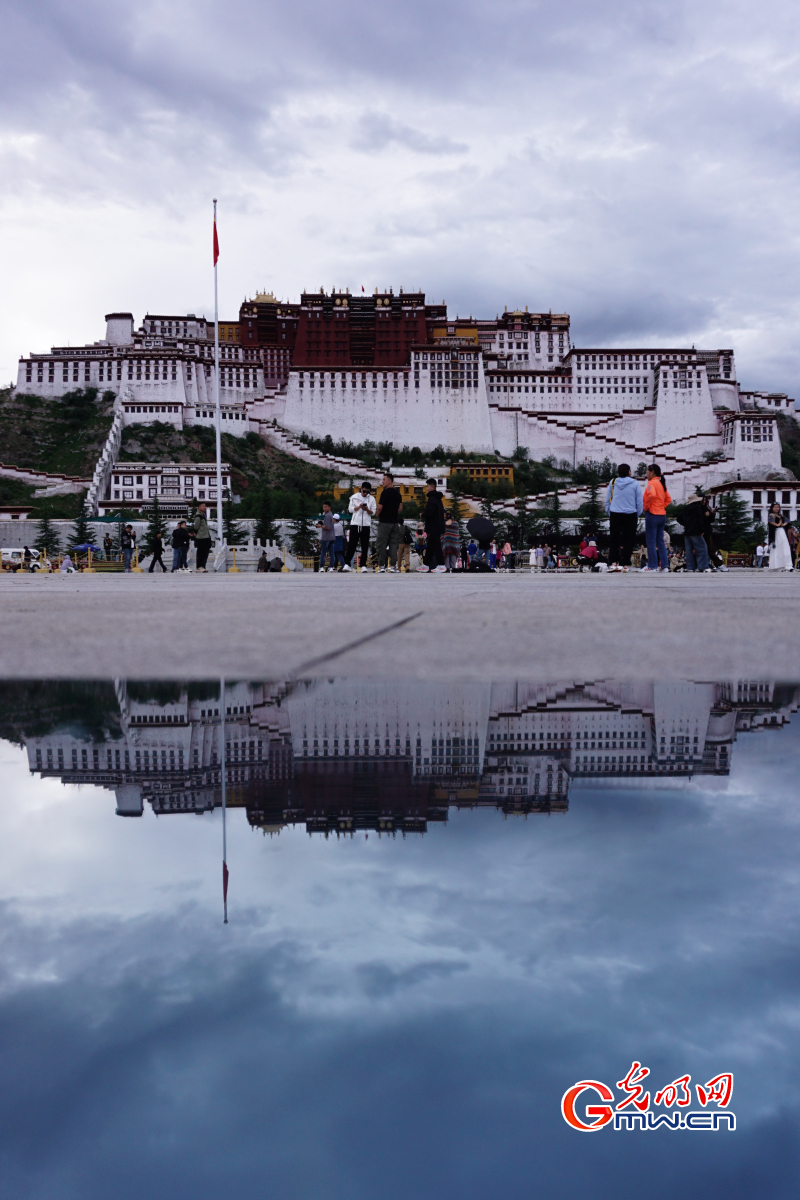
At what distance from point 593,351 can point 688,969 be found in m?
77.4

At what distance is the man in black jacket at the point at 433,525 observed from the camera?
1067cm

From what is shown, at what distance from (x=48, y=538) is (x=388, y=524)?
46.7 meters

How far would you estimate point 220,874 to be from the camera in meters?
0.84

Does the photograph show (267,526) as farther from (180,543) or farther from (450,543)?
(450,543)

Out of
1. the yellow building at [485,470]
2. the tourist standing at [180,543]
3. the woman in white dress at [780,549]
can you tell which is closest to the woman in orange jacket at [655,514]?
the woman in white dress at [780,549]

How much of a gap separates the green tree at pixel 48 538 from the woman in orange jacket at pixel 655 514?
46.0 m

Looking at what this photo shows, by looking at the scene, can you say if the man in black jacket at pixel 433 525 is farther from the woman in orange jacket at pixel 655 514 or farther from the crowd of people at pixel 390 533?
the woman in orange jacket at pixel 655 514

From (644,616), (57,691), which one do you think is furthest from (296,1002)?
(644,616)

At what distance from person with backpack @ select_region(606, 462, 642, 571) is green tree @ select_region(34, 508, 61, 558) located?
1819 inches

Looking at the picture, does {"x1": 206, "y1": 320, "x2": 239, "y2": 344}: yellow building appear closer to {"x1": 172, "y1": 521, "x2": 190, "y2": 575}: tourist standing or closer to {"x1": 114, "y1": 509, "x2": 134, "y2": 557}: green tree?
{"x1": 114, "y1": 509, "x2": 134, "y2": 557}: green tree

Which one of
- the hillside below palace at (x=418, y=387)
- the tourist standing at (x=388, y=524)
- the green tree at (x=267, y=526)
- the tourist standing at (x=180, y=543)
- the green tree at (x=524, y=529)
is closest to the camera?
the tourist standing at (x=388, y=524)

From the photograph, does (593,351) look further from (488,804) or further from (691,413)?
(488,804)

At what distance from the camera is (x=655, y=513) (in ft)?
33.2

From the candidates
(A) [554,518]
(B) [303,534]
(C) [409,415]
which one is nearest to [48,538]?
(B) [303,534]
